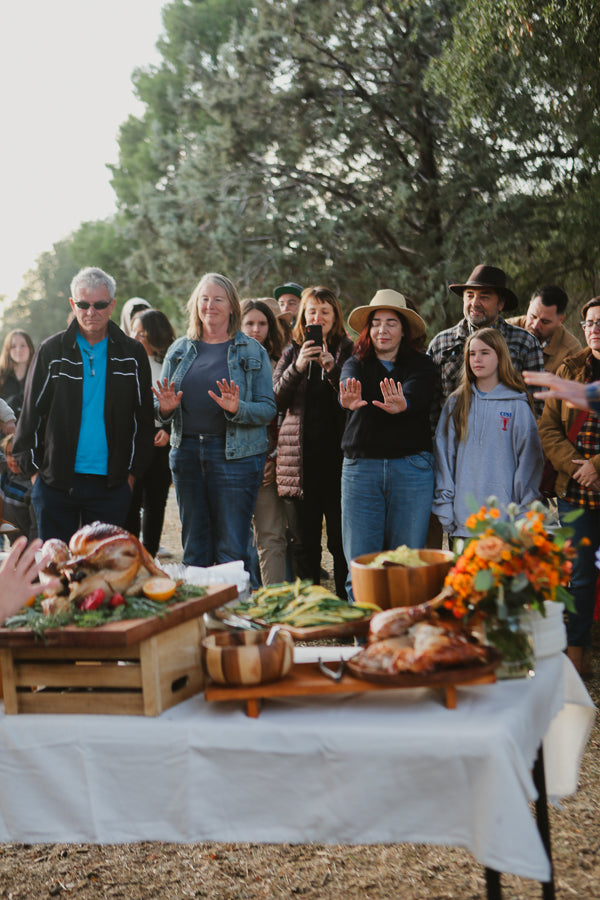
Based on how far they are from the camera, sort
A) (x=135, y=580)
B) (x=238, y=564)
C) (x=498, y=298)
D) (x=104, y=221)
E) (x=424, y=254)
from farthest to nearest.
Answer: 1. (x=104, y=221)
2. (x=424, y=254)
3. (x=498, y=298)
4. (x=238, y=564)
5. (x=135, y=580)

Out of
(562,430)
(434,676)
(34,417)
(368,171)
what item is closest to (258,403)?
(34,417)

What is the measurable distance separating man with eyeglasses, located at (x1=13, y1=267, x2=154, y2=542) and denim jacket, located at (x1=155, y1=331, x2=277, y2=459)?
0.97 ft

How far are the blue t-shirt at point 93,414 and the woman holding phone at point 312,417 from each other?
1211 millimetres

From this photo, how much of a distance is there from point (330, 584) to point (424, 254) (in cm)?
879

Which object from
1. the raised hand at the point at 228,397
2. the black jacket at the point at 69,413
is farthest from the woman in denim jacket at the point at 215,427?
the black jacket at the point at 69,413

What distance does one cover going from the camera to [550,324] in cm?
540

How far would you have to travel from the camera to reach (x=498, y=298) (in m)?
4.69

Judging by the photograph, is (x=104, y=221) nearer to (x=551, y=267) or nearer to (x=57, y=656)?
(x=551, y=267)

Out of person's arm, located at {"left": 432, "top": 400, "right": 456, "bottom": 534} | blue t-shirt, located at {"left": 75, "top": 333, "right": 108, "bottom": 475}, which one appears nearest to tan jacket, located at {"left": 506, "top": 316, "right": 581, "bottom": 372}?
person's arm, located at {"left": 432, "top": 400, "right": 456, "bottom": 534}

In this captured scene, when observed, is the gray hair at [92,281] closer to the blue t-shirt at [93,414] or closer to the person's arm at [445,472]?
the blue t-shirt at [93,414]

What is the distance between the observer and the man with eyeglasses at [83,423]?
3.68 metres

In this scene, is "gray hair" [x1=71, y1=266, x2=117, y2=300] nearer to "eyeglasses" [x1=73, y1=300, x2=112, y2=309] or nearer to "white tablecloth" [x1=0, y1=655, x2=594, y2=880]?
"eyeglasses" [x1=73, y1=300, x2=112, y2=309]

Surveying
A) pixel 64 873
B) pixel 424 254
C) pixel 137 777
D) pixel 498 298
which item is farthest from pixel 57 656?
pixel 424 254

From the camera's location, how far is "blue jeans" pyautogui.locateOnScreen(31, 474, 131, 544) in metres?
3.67
